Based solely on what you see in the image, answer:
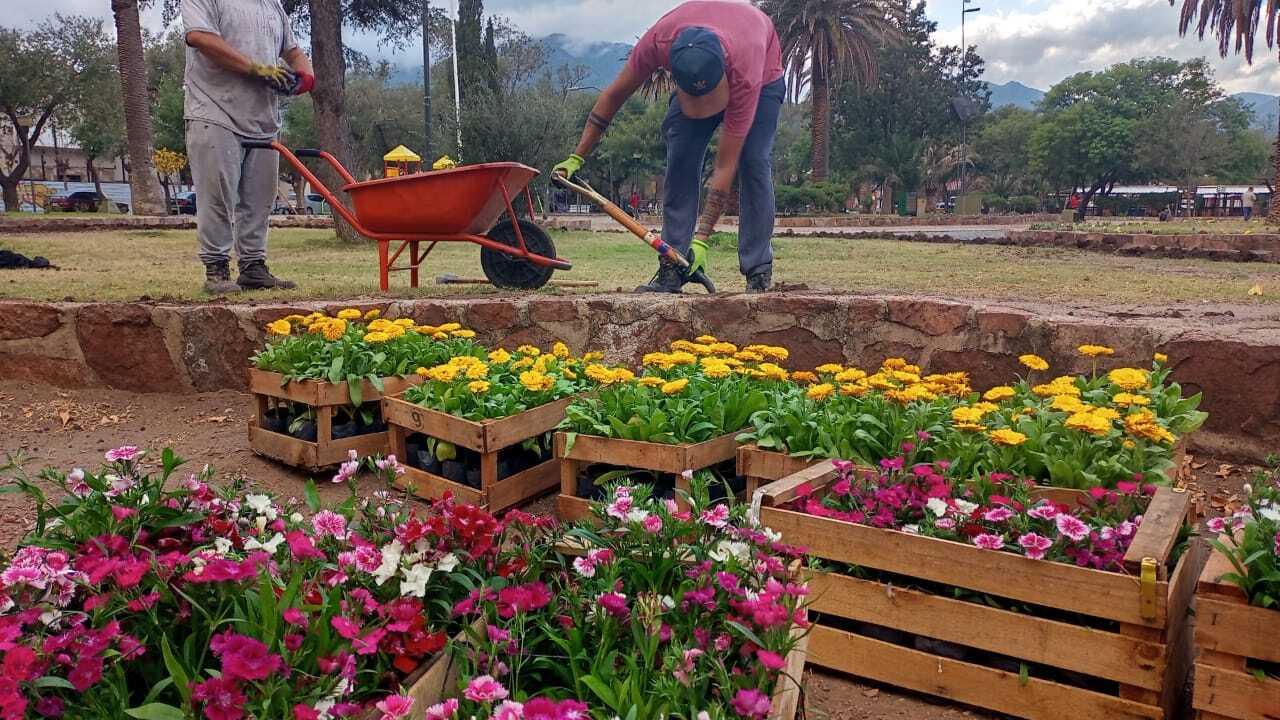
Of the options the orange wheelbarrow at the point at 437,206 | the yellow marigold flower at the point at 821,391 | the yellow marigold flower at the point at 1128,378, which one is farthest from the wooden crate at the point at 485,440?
the orange wheelbarrow at the point at 437,206

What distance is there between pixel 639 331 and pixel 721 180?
133 centimetres

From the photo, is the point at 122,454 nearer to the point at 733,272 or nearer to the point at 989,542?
the point at 989,542

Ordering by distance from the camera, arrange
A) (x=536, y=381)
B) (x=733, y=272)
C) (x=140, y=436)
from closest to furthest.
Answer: (x=536, y=381)
(x=140, y=436)
(x=733, y=272)

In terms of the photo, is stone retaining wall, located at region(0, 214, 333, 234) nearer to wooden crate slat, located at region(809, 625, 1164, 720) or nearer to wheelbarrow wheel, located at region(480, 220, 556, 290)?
wheelbarrow wheel, located at region(480, 220, 556, 290)

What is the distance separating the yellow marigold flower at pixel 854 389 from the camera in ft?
9.29

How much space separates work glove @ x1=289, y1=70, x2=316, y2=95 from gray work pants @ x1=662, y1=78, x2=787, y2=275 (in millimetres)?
2283

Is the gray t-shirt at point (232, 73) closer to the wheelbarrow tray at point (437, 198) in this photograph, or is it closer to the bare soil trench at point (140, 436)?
the wheelbarrow tray at point (437, 198)

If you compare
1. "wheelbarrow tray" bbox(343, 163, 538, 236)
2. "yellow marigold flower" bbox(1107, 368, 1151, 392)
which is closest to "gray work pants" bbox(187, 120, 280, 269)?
"wheelbarrow tray" bbox(343, 163, 538, 236)

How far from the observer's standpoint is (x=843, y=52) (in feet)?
112

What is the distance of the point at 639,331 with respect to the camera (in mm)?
4746

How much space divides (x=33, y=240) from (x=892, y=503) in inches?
543

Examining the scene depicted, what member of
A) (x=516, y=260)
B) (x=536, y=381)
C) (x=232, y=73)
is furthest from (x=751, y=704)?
(x=232, y=73)

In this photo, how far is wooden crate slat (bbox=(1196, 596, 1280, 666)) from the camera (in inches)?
67.6

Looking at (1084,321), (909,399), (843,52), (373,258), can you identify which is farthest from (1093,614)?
(843,52)
